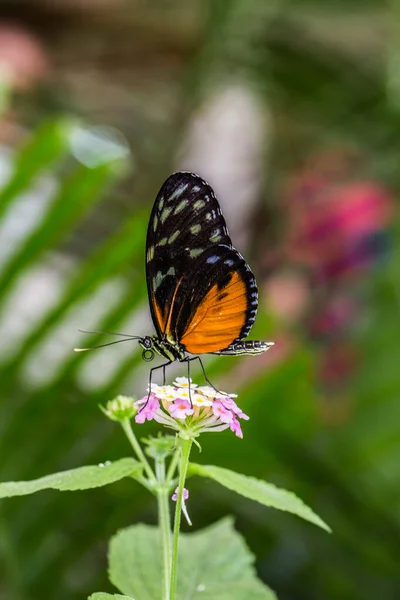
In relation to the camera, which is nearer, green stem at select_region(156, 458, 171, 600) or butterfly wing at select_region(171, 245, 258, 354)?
green stem at select_region(156, 458, 171, 600)

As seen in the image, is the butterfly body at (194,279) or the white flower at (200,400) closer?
the white flower at (200,400)

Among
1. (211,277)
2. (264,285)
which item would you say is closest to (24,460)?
(211,277)

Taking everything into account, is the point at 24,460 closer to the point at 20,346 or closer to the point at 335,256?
the point at 20,346

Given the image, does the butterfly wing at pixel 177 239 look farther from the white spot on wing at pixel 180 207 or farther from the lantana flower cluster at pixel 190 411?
the lantana flower cluster at pixel 190 411

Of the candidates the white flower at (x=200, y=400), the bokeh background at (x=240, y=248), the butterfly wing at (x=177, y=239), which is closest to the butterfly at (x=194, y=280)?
the butterfly wing at (x=177, y=239)

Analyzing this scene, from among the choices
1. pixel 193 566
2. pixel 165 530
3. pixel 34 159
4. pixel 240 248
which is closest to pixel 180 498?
pixel 165 530

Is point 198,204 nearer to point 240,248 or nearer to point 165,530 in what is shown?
point 165,530

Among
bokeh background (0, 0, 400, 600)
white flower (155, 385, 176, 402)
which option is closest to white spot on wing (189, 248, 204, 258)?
white flower (155, 385, 176, 402)

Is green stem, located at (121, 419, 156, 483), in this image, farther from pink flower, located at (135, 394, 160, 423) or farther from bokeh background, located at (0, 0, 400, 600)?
bokeh background, located at (0, 0, 400, 600)
